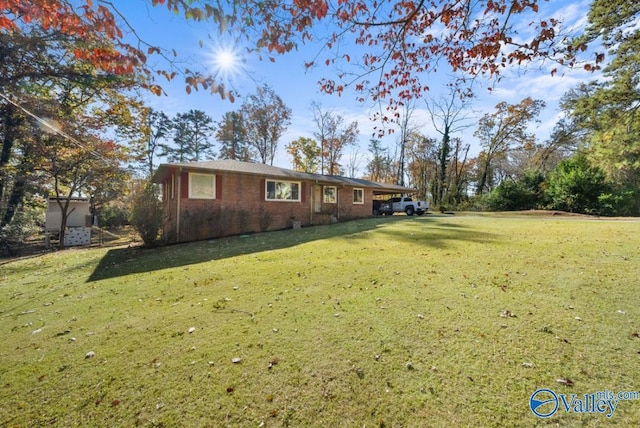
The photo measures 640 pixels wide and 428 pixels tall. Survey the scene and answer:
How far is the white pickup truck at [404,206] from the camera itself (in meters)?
22.3

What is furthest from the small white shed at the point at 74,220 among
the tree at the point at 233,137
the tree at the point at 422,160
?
the tree at the point at 422,160

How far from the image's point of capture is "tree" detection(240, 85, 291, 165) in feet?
96.3

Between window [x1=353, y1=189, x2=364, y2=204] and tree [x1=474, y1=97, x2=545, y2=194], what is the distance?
19.4 m

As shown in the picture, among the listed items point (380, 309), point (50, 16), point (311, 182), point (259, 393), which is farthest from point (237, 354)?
point (311, 182)

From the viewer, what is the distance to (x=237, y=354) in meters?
2.90

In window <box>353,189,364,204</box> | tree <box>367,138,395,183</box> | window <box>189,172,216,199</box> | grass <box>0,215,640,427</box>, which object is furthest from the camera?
tree <box>367,138,395,183</box>

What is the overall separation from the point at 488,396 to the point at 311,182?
14.6 meters

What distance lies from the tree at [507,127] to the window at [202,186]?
30.1m

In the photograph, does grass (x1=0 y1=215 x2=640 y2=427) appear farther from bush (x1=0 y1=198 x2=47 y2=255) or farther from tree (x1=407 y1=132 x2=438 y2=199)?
tree (x1=407 y1=132 x2=438 y2=199)

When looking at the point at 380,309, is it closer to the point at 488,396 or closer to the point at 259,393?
the point at 488,396

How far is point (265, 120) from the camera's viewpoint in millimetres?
29688

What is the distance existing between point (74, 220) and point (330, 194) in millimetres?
18667

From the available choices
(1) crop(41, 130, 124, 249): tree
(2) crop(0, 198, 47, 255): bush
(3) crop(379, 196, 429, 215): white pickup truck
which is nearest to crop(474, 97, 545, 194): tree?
(3) crop(379, 196, 429, 215): white pickup truck

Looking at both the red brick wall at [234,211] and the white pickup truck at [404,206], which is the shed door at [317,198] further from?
the white pickup truck at [404,206]
